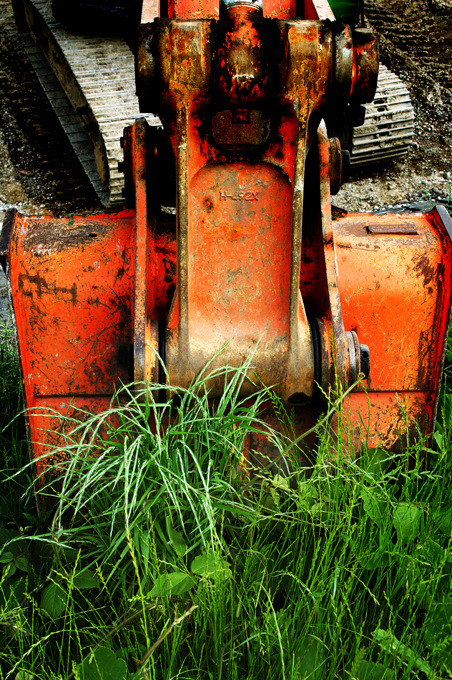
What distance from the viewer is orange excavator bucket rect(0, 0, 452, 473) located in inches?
69.0

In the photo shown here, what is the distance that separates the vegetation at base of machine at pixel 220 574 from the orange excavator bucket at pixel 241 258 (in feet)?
0.63

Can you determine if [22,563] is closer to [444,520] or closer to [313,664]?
[313,664]

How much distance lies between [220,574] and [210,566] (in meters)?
0.03

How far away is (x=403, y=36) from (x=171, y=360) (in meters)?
5.46

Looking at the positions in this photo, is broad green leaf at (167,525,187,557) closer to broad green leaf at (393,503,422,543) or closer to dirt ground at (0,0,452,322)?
broad green leaf at (393,503,422,543)

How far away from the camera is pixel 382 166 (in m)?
4.92

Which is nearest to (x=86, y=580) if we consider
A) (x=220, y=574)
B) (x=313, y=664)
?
(x=220, y=574)

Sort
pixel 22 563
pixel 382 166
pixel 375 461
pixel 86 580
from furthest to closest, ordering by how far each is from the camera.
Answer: pixel 382 166 → pixel 375 461 → pixel 22 563 → pixel 86 580

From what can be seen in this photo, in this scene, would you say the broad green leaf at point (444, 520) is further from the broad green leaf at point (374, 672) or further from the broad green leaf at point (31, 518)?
the broad green leaf at point (31, 518)

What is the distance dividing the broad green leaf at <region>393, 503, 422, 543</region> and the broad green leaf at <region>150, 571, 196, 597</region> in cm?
55

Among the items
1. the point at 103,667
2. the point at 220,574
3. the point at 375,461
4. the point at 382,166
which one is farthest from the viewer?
the point at 382,166

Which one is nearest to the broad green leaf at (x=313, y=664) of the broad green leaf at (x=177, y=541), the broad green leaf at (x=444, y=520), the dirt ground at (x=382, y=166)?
the broad green leaf at (x=177, y=541)

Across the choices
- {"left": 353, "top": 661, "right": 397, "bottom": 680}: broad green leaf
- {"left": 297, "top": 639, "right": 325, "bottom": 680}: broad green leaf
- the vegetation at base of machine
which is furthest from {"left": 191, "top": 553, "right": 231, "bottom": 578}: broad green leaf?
{"left": 353, "top": 661, "right": 397, "bottom": 680}: broad green leaf

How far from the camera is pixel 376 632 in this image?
1.53m
